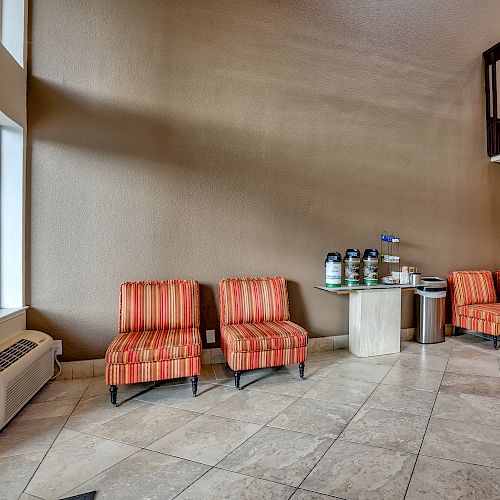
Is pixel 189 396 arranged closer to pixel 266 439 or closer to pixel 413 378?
pixel 266 439

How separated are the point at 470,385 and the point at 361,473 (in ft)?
5.95

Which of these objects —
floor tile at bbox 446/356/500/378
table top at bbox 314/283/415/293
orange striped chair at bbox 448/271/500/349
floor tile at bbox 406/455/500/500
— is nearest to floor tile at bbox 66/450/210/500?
floor tile at bbox 406/455/500/500

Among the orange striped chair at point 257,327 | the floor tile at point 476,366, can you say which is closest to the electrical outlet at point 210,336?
the orange striped chair at point 257,327

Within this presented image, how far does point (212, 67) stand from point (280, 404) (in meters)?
3.35

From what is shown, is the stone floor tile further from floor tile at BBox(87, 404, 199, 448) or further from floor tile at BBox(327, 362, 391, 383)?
floor tile at BBox(87, 404, 199, 448)

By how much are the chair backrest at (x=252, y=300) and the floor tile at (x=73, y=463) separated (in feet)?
4.98

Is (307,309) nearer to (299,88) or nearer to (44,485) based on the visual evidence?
(299,88)

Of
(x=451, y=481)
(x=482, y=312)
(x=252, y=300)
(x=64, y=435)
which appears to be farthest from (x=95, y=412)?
(x=482, y=312)

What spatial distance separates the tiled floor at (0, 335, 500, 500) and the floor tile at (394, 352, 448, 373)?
207 millimetres

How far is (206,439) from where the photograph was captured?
2.08 meters

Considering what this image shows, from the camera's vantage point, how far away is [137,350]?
8.36ft

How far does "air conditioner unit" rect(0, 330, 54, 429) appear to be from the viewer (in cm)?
218

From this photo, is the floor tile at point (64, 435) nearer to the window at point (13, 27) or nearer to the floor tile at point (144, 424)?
the floor tile at point (144, 424)

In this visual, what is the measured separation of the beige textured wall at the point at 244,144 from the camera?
3059mm
